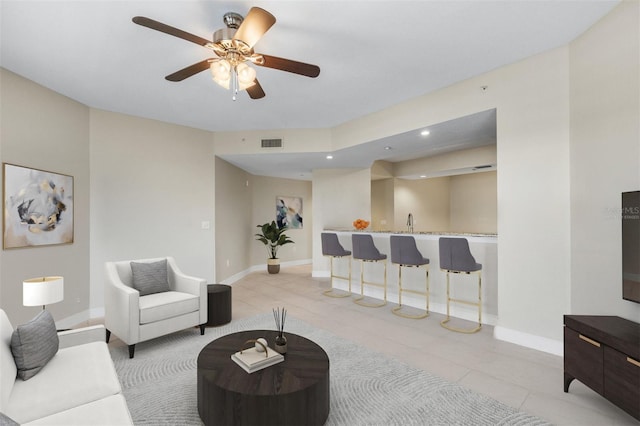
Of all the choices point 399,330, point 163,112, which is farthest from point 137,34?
point 399,330

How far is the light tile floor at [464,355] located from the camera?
2180 mm

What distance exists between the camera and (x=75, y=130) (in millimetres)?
4062

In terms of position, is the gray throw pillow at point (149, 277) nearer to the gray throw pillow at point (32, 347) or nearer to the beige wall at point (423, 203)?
the gray throw pillow at point (32, 347)

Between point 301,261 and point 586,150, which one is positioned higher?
point 586,150

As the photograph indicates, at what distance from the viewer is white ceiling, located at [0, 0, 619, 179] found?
233 cm

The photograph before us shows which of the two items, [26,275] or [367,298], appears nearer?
[26,275]

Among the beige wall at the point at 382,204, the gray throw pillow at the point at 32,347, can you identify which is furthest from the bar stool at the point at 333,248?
the gray throw pillow at the point at 32,347

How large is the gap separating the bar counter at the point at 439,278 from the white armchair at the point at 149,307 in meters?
2.84

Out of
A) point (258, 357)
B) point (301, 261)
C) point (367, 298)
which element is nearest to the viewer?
point (258, 357)

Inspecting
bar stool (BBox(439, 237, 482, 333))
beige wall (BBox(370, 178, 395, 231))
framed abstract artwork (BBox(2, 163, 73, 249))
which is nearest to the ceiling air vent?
framed abstract artwork (BBox(2, 163, 73, 249))

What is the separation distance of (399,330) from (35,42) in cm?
470

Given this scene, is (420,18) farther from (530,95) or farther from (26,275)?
(26,275)

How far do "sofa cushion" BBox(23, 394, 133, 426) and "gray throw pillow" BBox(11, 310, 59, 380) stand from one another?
0.51 metres

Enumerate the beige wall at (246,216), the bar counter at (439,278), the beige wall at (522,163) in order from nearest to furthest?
the beige wall at (522,163) → the bar counter at (439,278) → the beige wall at (246,216)
